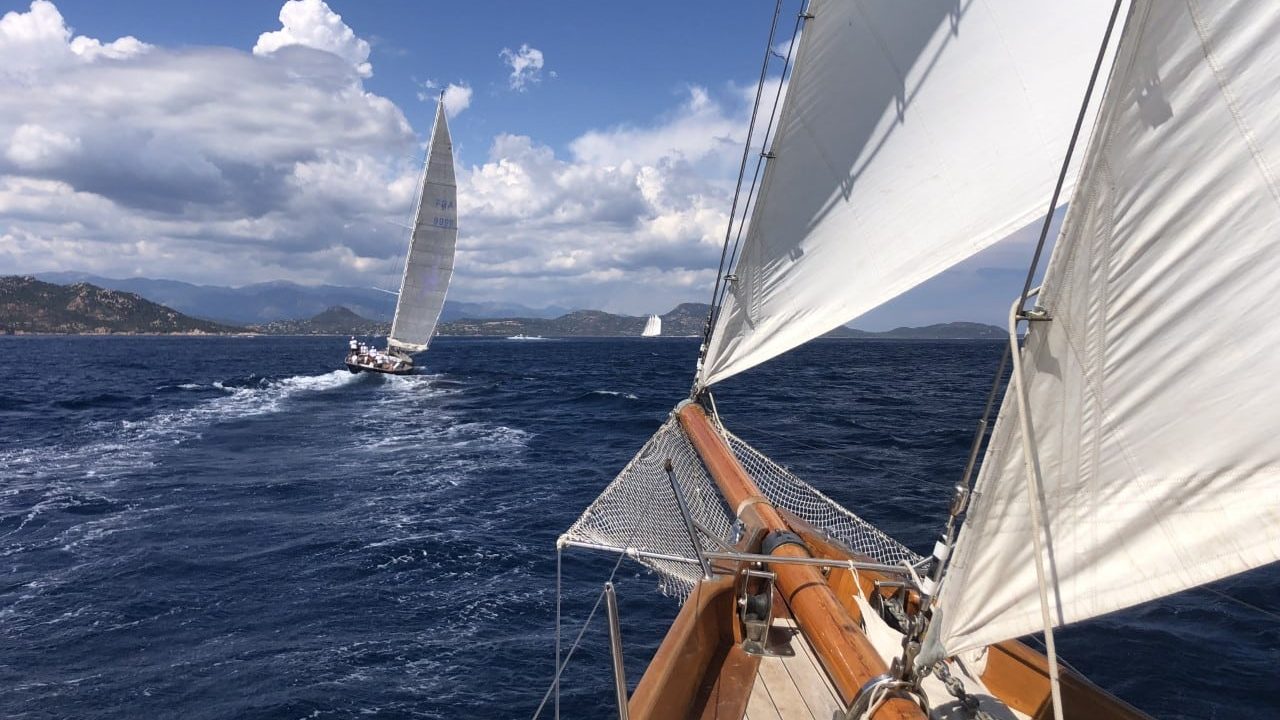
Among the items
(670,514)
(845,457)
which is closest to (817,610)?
(670,514)

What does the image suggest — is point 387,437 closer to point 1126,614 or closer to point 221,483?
point 221,483

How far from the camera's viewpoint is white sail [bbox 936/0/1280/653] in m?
2.33

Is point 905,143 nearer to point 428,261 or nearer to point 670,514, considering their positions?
point 670,514

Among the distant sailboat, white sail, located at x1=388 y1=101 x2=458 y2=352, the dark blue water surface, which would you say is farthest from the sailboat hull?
the dark blue water surface

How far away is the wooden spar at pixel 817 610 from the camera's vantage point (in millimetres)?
3709

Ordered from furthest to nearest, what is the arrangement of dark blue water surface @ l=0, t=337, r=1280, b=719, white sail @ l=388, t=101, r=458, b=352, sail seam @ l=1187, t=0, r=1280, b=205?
1. white sail @ l=388, t=101, r=458, b=352
2. dark blue water surface @ l=0, t=337, r=1280, b=719
3. sail seam @ l=1187, t=0, r=1280, b=205

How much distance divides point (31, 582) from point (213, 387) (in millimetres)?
37181

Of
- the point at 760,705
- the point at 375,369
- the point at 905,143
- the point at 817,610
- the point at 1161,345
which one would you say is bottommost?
the point at 375,369

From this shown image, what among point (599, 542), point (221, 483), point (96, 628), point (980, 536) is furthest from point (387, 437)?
point (980, 536)

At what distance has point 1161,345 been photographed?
8.32ft

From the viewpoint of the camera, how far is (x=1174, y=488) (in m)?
2.59

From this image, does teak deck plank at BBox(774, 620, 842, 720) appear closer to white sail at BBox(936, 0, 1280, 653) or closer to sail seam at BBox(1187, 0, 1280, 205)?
white sail at BBox(936, 0, 1280, 653)

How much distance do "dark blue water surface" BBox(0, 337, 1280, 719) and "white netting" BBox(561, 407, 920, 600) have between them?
2.46 meters

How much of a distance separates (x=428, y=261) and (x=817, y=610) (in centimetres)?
5273
